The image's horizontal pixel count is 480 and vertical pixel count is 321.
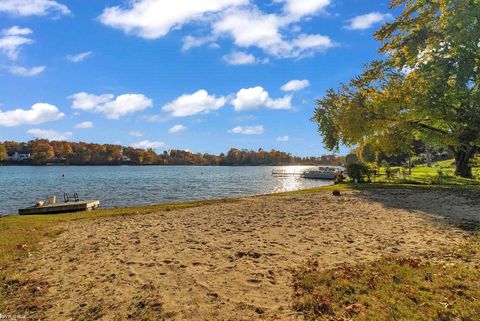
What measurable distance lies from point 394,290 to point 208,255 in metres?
5.49

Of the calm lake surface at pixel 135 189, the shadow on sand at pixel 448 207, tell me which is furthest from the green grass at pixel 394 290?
the calm lake surface at pixel 135 189

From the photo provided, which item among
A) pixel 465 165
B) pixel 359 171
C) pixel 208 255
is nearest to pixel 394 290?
pixel 208 255

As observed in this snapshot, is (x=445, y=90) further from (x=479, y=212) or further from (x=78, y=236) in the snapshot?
(x=78, y=236)

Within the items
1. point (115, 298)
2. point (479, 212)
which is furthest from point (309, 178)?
point (115, 298)

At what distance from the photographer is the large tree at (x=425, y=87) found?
2073 cm

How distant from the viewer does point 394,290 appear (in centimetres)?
719

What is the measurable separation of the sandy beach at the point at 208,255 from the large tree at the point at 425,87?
9.07m

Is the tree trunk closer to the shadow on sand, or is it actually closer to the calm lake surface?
the shadow on sand

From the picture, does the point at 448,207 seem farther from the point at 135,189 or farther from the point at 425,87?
the point at 135,189

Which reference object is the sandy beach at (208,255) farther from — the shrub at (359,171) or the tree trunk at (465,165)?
the tree trunk at (465,165)

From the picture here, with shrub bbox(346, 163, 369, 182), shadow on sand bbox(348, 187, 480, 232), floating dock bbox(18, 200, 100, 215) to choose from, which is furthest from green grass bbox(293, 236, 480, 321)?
shrub bbox(346, 163, 369, 182)

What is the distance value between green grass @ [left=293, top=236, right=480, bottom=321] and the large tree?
1602 centimetres

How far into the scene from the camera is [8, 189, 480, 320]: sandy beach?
716 cm

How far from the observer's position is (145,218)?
1905 centimetres
